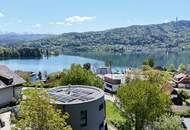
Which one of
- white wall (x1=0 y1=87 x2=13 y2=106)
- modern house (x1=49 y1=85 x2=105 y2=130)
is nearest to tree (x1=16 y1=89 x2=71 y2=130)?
modern house (x1=49 y1=85 x2=105 y2=130)

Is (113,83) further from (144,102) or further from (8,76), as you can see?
(144,102)

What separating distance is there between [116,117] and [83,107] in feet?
62.9

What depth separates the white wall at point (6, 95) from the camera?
44.2 meters

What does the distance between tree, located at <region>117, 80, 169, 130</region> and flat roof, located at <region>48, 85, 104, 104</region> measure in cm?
709

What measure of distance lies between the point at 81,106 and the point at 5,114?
14.1 m

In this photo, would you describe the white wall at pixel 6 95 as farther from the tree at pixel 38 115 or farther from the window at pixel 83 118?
the tree at pixel 38 115

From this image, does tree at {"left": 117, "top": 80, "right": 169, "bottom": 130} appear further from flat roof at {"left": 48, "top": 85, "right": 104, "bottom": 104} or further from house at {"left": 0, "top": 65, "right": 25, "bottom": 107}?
house at {"left": 0, "top": 65, "right": 25, "bottom": 107}

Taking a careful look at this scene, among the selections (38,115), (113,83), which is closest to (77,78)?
(38,115)

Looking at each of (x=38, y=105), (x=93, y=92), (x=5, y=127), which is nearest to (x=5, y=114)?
(x=5, y=127)

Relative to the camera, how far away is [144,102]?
41.4m

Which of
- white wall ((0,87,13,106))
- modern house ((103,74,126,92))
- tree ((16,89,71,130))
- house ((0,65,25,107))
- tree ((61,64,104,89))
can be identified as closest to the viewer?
tree ((16,89,71,130))

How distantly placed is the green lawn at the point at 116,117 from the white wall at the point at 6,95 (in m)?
14.3

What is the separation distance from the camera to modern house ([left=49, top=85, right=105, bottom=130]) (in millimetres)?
30734

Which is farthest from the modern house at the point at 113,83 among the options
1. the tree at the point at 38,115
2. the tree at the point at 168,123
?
the tree at the point at 38,115
